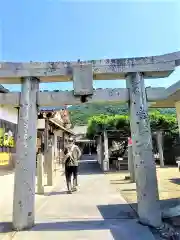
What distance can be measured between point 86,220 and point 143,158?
1748 mm

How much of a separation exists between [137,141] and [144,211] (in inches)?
53.7

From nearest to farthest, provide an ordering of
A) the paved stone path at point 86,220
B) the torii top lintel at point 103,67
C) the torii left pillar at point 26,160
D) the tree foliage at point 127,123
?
the paved stone path at point 86,220, the torii left pillar at point 26,160, the torii top lintel at point 103,67, the tree foliage at point 127,123

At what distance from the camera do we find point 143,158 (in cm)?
511

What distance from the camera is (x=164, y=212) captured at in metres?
5.77

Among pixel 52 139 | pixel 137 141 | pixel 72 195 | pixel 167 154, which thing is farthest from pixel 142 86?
pixel 167 154

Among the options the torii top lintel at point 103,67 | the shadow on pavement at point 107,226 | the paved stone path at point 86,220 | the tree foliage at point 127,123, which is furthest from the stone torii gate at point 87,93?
the tree foliage at point 127,123

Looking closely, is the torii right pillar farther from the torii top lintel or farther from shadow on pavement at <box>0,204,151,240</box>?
shadow on pavement at <box>0,204,151,240</box>

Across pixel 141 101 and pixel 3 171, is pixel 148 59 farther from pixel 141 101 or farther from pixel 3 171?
pixel 3 171

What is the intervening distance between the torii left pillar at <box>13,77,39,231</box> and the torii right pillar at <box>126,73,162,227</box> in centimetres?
207

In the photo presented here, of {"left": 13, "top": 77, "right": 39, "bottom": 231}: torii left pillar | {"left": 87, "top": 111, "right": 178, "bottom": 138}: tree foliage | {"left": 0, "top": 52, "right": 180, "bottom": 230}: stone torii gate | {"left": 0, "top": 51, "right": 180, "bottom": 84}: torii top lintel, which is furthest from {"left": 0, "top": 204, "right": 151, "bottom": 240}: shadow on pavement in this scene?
{"left": 87, "top": 111, "right": 178, "bottom": 138}: tree foliage

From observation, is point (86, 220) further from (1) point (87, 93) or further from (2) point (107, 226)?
(1) point (87, 93)

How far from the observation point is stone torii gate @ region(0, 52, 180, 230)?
512cm

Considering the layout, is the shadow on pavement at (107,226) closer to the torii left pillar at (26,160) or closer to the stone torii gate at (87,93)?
the torii left pillar at (26,160)

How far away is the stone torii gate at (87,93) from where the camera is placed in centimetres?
512
